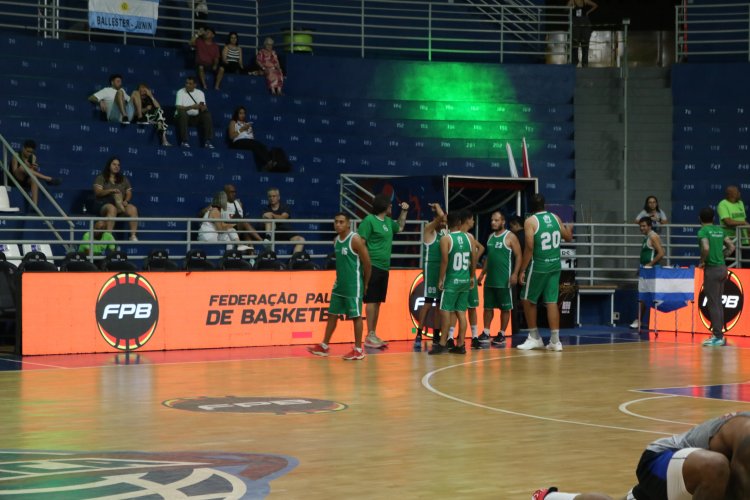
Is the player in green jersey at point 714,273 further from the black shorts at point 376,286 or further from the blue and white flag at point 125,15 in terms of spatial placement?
the blue and white flag at point 125,15

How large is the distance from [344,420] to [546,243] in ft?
24.8

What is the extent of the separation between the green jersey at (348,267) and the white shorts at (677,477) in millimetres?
11305

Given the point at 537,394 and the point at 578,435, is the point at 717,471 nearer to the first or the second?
the point at 578,435

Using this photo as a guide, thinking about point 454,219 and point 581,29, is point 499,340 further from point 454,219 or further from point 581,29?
point 581,29

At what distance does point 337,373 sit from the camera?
49.5 feet

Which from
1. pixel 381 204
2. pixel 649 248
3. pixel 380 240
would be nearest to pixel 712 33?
pixel 649 248

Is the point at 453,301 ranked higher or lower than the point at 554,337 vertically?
higher

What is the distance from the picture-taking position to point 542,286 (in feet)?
59.3

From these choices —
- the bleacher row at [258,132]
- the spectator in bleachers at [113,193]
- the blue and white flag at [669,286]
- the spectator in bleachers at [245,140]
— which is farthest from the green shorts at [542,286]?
the spectator in bleachers at [245,140]

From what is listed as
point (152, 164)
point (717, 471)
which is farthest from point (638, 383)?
point (152, 164)

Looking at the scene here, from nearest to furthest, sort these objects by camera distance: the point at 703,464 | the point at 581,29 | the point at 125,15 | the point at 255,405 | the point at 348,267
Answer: the point at 703,464 → the point at 255,405 → the point at 348,267 → the point at 125,15 → the point at 581,29

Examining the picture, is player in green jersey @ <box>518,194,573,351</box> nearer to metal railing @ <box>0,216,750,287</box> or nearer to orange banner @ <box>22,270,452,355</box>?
orange banner @ <box>22,270,452,355</box>

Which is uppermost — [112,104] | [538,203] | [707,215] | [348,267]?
[112,104]

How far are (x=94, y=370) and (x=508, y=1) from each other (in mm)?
19575
